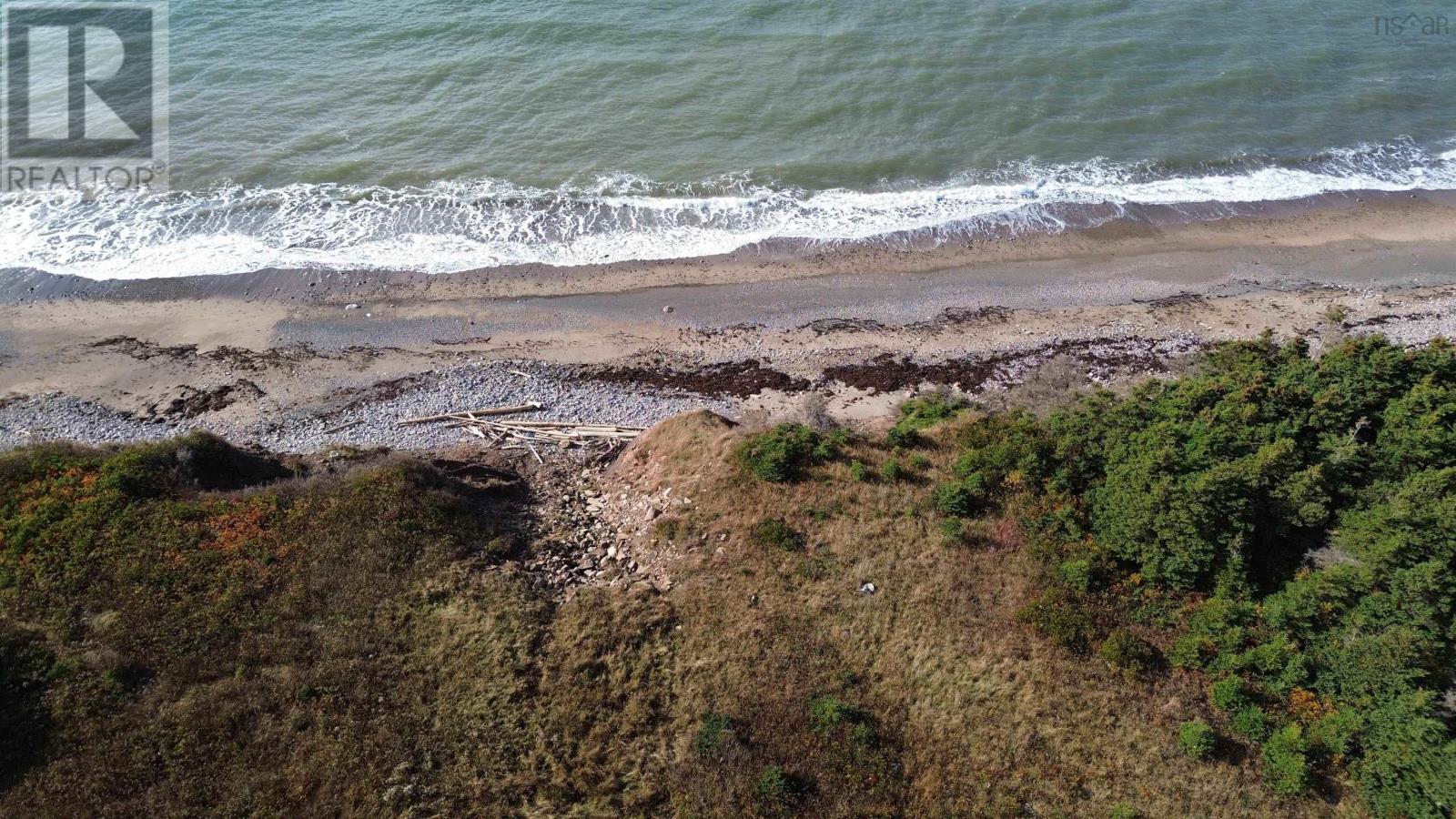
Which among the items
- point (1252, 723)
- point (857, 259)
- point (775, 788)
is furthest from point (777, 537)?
point (857, 259)

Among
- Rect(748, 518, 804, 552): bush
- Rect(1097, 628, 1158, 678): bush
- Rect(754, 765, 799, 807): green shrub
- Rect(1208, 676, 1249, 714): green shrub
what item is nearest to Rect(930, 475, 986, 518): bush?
Rect(748, 518, 804, 552): bush

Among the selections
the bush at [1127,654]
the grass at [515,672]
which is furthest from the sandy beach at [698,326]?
the bush at [1127,654]

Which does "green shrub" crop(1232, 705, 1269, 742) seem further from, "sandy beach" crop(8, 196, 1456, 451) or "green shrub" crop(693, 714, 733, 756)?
"sandy beach" crop(8, 196, 1456, 451)

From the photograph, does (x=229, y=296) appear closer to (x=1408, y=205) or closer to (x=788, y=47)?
(x=788, y=47)

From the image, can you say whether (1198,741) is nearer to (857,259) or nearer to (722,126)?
(857,259)

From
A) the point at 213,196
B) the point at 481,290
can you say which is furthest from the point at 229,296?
the point at 481,290

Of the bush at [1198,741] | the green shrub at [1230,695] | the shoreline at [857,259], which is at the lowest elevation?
the bush at [1198,741]
